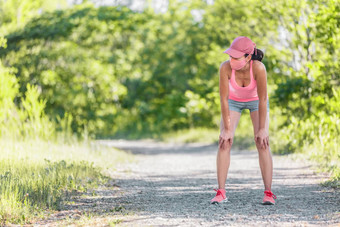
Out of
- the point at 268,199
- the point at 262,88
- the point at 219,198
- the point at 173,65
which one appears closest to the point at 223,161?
the point at 219,198

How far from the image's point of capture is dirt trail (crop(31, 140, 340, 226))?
433cm

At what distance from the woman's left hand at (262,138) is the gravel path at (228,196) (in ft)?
1.99

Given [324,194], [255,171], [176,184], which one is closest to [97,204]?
[176,184]

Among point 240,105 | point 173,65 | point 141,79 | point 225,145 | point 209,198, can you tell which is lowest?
point 209,198

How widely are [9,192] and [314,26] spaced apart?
749cm

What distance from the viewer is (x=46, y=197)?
5.17 m

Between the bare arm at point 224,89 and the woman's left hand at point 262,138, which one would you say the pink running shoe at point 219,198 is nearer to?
the woman's left hand at point 262,138

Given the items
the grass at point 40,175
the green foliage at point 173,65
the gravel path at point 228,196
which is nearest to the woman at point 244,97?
the gravel path at point 228,196

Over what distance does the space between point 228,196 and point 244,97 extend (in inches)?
47.8

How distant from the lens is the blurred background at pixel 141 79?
8625mm

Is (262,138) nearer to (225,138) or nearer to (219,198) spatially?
(225,138)

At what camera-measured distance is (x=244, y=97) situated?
513 centimetres

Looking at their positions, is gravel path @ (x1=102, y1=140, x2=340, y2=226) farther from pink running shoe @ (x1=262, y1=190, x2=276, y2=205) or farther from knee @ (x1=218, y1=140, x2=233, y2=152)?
knee @ (x1=218, y1=140, x2=233, y2=152)

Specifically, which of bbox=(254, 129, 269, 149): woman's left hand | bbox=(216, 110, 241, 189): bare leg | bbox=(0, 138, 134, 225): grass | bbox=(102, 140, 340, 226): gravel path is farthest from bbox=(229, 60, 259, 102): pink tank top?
bbox=(0, 138, 134, 225): grass
